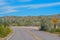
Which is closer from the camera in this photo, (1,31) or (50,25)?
(1,31)

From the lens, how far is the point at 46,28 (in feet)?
203

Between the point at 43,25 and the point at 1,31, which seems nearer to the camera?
the point at 1,31

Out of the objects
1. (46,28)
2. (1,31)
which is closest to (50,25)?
(46,28)

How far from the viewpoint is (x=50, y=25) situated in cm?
6097

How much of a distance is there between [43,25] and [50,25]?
10.8 ft

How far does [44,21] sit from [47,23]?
1641mm

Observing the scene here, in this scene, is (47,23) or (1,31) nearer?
(1,31)

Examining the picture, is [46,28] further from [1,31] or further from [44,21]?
[1,31]

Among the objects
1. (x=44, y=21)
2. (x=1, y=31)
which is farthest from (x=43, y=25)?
(x=1, y=31)

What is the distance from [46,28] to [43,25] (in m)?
2.30

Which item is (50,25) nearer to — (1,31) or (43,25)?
(43,25)

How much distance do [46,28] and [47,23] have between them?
1.74m

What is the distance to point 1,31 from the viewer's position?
39344 mm

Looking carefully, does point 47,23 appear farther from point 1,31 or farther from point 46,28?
point 1,31
